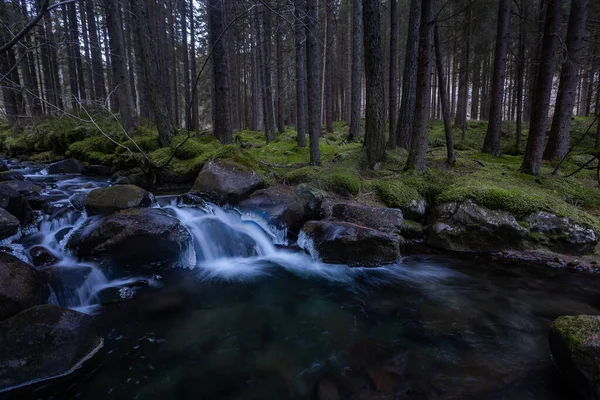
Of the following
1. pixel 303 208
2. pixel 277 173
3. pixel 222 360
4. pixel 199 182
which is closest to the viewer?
pixel 222 360

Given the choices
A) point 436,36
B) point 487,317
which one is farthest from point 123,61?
point 487,317

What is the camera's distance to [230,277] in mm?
6281

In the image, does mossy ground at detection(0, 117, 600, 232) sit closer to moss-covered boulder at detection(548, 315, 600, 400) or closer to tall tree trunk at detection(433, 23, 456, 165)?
tall tree trunk at detection(433, 23, 456, 165)

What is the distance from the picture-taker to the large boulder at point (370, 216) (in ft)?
23.1

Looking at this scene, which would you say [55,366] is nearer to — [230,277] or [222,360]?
[222,360]

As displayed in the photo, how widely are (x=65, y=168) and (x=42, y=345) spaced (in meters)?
10.8

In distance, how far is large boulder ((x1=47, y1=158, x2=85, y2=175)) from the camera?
39.8 ft

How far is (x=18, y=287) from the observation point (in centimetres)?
429

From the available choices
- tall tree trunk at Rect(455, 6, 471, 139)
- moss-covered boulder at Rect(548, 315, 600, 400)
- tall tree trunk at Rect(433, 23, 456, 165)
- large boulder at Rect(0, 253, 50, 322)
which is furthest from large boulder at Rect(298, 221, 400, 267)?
tall tree trunk at Rect(455, 6, 471, 139)

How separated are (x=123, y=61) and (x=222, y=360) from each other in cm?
1349

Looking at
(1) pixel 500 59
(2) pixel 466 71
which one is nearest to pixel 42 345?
(1) pixel 500 59

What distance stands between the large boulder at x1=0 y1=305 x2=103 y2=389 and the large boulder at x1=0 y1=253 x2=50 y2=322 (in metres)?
0.40

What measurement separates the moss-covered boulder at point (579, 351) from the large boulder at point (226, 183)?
6.48 metres

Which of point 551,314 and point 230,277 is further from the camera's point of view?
point 230,277
